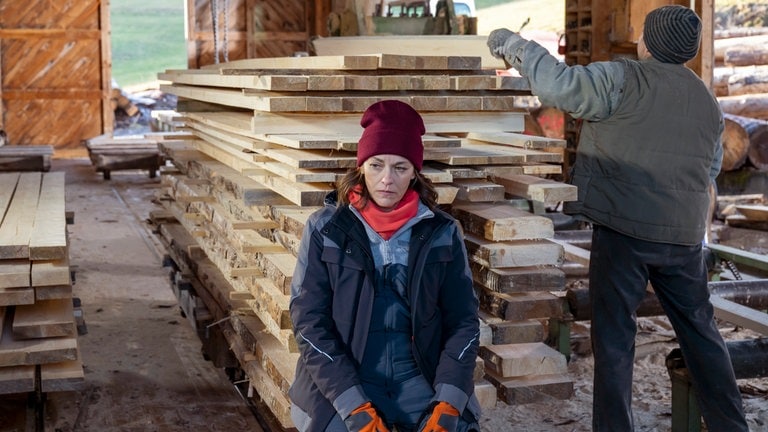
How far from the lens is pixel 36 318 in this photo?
17.4 ft

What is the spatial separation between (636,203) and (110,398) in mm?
3426

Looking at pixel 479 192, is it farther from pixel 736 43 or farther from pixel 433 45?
pixel 736 43

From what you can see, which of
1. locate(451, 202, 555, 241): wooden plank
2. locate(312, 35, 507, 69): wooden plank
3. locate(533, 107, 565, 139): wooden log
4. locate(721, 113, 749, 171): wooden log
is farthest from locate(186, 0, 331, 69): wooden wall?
locate(451, 202, 555, 241): wooden plank

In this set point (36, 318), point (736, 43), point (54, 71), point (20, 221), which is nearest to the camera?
point (36, 318)

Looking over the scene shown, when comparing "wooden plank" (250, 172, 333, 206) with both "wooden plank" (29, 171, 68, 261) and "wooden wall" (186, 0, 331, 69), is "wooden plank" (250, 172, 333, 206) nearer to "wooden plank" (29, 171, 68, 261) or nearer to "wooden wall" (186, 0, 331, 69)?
"wooden plank" (29, 171, 68, 261)

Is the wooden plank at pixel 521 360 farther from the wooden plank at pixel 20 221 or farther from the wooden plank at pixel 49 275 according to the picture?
the wooden plank at pixel 20 221

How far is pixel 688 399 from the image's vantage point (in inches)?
204

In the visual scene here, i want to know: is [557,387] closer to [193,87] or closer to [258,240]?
[258,240]

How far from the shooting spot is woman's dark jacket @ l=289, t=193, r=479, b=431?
3.42m

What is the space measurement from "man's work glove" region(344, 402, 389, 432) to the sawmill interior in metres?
1.08

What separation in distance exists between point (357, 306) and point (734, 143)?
32.6 feet

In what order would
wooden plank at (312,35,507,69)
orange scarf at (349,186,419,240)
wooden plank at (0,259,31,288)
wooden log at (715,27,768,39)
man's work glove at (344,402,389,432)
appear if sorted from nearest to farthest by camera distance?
man's work glove at (344,402,389,432), orange scarf at (349,186,419,240), wooden plank at (0,259,31,288), wooden plank at (312,35,507,69), wooden log at (715,27,768,39)

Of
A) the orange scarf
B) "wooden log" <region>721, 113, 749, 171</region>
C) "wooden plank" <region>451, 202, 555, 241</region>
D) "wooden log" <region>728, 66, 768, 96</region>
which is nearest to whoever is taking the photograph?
the orange scarf

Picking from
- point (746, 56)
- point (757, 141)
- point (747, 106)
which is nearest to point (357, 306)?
point (757, 141)
